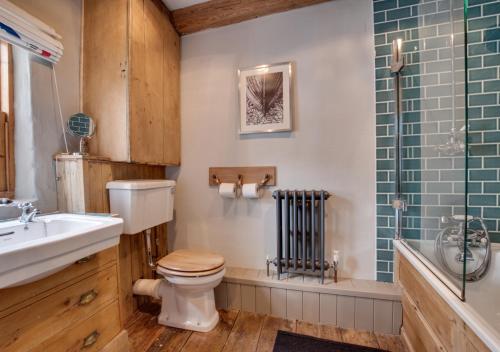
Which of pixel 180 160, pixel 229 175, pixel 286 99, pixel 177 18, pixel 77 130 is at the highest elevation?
pixel 177 18

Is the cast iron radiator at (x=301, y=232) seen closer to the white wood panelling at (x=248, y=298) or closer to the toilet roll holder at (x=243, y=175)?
the toilet roll holder at (x=243, y=175)

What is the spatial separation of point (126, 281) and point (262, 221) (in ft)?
3.55

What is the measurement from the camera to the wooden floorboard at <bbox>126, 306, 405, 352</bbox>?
138cm

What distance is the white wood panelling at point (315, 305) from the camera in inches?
58.2

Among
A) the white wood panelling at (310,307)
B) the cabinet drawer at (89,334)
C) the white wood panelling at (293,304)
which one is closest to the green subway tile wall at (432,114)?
the white wood panelling at (310,307)

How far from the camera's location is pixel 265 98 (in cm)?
180

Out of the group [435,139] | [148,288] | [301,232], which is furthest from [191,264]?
[435,139]

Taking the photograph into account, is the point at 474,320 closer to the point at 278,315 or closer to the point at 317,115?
the point at 278,315

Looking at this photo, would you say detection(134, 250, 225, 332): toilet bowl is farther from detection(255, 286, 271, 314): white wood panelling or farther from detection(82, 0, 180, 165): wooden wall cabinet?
detection(82, 0, 180, 165): wooden wall cabinet

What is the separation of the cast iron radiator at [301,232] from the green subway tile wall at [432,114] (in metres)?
0.43

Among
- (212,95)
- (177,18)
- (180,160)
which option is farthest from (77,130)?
(177,18)

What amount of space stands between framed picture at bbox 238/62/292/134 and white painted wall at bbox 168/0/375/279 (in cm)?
7

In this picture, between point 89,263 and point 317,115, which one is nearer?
point 89,263

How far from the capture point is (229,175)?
190 cm
